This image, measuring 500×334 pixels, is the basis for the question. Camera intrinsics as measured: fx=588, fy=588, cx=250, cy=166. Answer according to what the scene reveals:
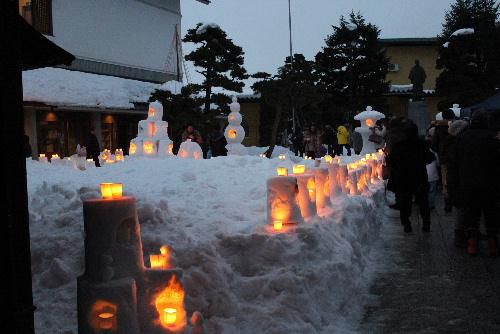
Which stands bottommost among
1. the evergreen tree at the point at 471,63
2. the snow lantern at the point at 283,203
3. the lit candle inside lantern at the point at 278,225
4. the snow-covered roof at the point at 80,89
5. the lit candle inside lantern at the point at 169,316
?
the lit candle inside lantern at the point at 169,316

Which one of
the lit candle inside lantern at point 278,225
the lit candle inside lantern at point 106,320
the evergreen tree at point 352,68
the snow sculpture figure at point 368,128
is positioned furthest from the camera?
the evergreen tree at point 352,68

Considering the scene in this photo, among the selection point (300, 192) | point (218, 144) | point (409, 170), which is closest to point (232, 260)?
point (300, 192)

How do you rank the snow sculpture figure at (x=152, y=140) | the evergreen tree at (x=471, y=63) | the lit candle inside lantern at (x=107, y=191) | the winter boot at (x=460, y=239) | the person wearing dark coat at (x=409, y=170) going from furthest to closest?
the evergreen tree at (x=471, y=63) → the snow sculpture figure at (x=152, y=140) → the person wearing dark coat at (x=409, y=170) → the winter boot at (x=460, y=239) → the lit candle inside lantern at (x=107, y=191)

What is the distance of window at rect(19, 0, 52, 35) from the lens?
20.9 metres

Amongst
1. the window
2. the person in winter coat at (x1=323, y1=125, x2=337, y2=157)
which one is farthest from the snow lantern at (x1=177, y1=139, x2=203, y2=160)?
the person in winter coat at (x1=323, y1=125, x2=337, y2=157)

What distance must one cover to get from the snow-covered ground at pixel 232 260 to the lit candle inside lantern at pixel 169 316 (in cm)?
115

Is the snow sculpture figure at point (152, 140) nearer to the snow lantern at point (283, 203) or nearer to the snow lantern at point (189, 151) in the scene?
the snow lantern at point (189, 151)

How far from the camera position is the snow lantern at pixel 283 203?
6.27 metres

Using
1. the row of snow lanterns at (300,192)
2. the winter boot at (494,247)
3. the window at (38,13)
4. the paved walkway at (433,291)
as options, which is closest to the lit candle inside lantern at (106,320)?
the paved walkway at (433,291)

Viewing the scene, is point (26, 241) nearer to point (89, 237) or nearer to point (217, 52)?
point (89, 237)

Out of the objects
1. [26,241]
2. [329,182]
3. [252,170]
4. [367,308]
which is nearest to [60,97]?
[252,170]

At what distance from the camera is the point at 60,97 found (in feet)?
67.1

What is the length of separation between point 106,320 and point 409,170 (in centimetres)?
694

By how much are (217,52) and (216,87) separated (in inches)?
59.9
